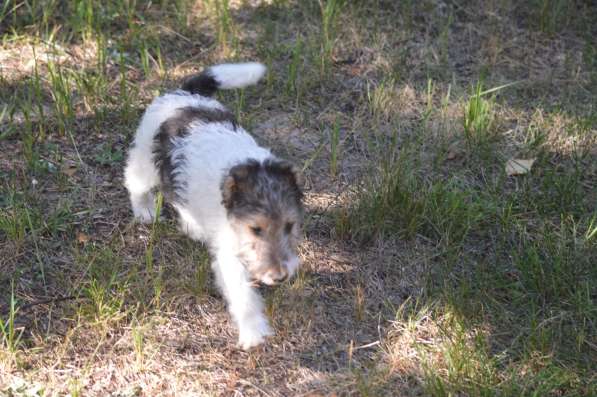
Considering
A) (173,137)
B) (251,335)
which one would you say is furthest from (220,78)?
Answer: (251,335)

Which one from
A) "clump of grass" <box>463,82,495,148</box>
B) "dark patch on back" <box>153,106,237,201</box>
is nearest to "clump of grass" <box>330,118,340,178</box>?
"dark patch on back" <box>153,106,237,201</box>

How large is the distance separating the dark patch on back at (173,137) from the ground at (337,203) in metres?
0.32

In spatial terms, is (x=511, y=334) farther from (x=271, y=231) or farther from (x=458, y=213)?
(x=271, y=231)

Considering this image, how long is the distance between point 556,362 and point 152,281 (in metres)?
2.19

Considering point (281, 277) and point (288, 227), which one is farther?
point (288, 227)

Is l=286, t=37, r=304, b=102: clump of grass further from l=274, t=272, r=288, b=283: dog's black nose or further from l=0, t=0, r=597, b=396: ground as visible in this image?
l=274, t=272, r=288, b=283: dog's black nose

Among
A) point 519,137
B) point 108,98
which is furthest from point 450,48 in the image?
point 108,98

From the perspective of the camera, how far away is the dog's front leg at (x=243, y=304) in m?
3.78

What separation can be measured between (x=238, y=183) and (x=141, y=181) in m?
1.15

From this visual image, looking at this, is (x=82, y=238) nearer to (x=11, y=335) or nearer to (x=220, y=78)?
(x=11, y=335)

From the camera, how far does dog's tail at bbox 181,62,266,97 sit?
15.4ft

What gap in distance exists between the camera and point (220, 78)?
4684 millimetres

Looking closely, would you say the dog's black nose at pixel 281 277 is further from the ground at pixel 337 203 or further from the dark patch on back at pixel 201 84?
the dark patch on back at pixel 201 84

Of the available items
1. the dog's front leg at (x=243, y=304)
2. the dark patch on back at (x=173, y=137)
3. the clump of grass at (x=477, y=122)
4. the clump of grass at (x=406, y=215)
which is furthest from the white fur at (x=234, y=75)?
the clump of grass at (x=477, y=122)
